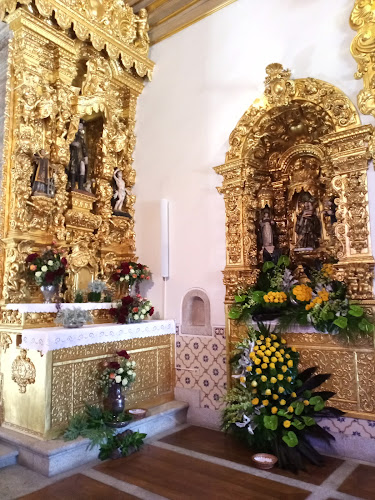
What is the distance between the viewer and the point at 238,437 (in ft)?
16.6

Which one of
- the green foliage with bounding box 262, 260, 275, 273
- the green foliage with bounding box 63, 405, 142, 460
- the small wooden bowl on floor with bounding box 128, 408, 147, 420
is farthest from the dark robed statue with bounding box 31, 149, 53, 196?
the green foliage with bounding box 262, 260, 275, 273

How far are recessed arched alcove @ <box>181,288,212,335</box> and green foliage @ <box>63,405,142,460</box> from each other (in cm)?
190

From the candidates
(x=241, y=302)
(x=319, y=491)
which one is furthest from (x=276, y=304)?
(x=319, y=491)

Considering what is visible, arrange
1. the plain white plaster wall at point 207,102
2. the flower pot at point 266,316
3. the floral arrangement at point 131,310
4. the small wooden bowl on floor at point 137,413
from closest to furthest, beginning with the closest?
the small wooden bowl on floor at point 137,413 < the flower pot at point 266,316 < the plain white plaster wall at point 207,102 < the floral arrangement at point 131,310

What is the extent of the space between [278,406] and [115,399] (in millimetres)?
2070

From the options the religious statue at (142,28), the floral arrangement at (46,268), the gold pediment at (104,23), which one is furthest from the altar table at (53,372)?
the religious statue at (142,28)

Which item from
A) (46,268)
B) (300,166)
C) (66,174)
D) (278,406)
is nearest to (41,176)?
(66,174)

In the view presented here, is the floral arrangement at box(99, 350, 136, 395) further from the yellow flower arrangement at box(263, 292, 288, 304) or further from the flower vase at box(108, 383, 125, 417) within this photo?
the yellow flower arrangement at box(263, 292, 288, 304)

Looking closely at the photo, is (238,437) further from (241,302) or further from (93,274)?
(93,274)

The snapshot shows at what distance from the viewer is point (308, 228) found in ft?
20.8

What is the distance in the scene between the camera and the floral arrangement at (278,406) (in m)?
4.54

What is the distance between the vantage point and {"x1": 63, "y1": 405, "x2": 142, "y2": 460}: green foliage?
4617mm

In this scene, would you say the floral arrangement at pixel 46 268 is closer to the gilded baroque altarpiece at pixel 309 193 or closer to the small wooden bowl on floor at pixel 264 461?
the gilded baroque altarpiece at pixel 309 193

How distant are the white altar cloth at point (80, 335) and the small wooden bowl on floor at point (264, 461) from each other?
2345mm
